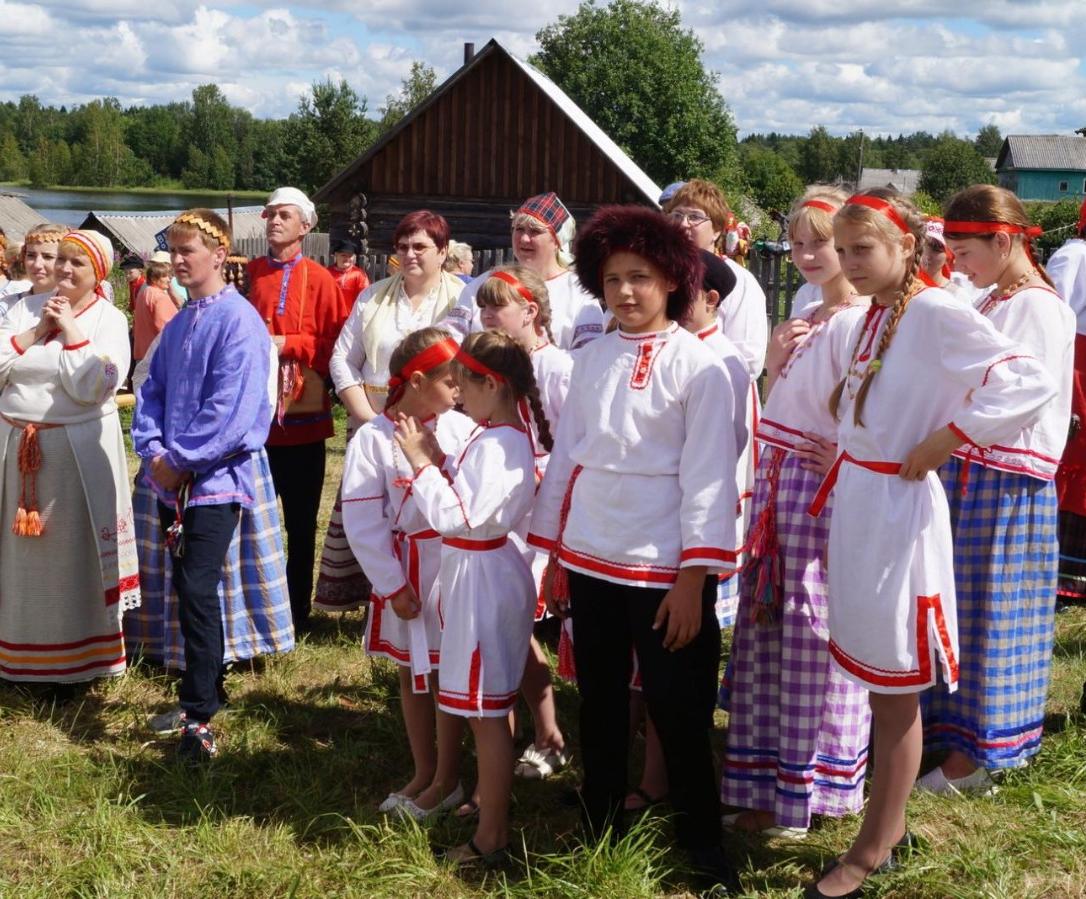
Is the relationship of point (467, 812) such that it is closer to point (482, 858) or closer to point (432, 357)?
point (482, 858)

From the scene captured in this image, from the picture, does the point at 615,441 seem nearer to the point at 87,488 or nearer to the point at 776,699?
the point at 776,699

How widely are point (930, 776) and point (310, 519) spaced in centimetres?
298

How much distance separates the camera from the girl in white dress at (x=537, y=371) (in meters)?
3.88

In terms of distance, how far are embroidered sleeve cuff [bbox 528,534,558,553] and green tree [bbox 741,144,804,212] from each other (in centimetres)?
6422

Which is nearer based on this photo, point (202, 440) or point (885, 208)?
point (885, 208)

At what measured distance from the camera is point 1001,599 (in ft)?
11.7

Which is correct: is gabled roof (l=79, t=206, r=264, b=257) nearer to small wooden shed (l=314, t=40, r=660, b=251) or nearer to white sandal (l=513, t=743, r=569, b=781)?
small wooden shed (l=314, t=40, r=660, b=251)

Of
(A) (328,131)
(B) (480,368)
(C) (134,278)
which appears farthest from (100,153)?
(B) (480,368)

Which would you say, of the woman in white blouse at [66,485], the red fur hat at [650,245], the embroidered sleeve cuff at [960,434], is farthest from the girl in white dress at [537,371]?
the woman in white blouse at [66,485]

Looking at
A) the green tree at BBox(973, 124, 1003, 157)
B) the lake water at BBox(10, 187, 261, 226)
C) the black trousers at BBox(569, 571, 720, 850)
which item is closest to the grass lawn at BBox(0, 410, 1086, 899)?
the black trousers at BBox(569, 571, 720, 850)

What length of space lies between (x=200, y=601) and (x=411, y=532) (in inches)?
35.6

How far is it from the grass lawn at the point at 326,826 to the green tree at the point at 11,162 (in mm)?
123872

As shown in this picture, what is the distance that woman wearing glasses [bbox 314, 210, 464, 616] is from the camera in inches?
195

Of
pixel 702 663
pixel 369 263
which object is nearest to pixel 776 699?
pixel 702 663
